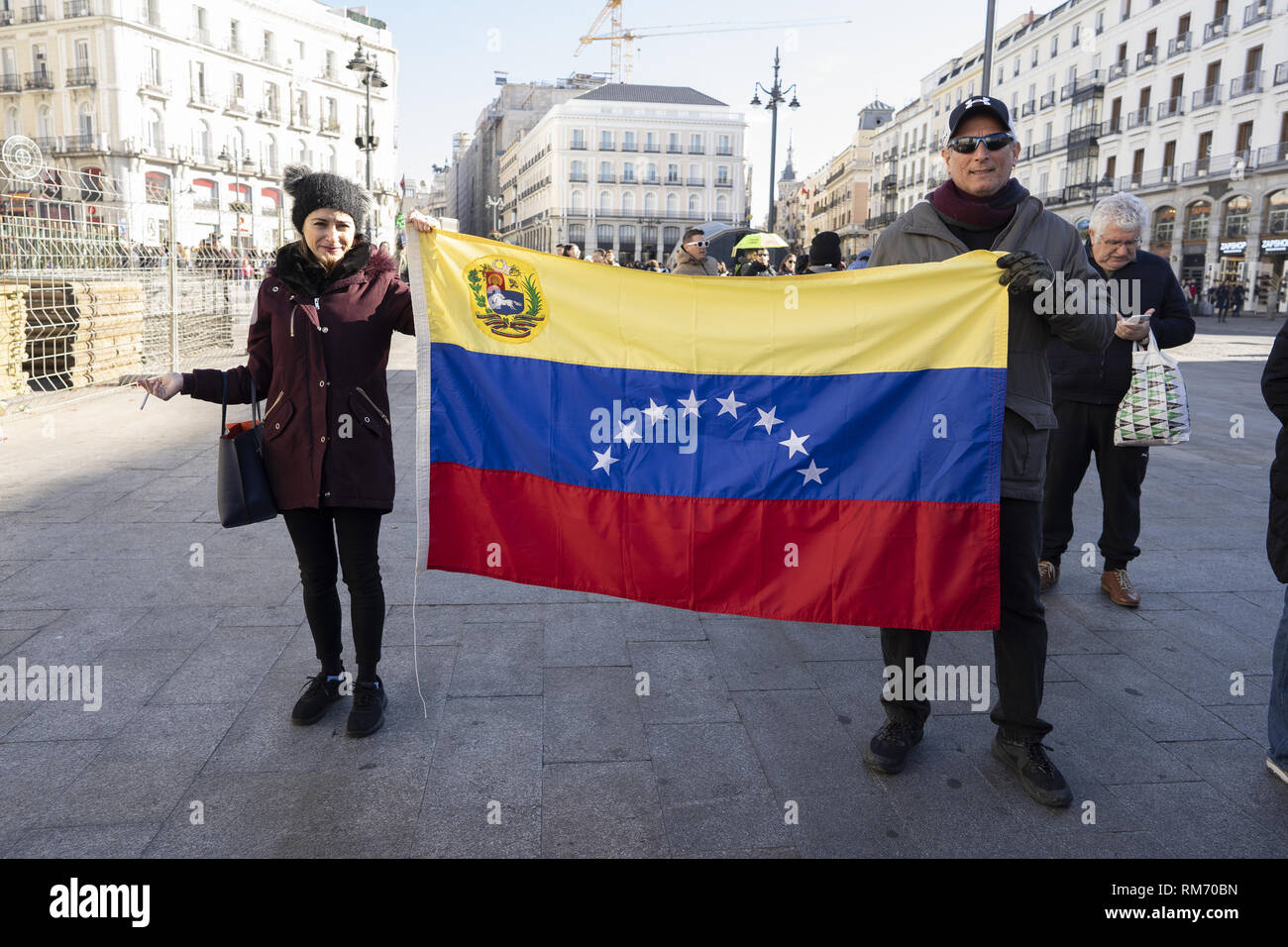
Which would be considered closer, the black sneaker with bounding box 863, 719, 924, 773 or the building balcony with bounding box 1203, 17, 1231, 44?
the black sneaker with bounding box 863, 719, 924, 773

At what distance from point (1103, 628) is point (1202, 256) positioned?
1789 inches

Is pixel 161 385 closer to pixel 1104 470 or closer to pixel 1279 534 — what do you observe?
pixel 1279 534

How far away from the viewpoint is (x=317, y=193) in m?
3.25

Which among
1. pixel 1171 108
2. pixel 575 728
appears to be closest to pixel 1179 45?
pixel 1171 108

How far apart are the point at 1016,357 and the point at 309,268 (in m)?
2.45

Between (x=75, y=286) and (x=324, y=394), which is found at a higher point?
(x=75, y=286)

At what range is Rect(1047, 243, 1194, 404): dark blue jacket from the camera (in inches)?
182

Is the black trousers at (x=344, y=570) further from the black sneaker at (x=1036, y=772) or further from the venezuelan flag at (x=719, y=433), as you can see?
the black sneaker at (x=1036, y=772)

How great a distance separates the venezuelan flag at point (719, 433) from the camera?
3021mm

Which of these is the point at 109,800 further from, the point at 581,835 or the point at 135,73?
the point at 135,73

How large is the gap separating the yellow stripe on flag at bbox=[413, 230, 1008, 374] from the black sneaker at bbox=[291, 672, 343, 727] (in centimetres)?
137

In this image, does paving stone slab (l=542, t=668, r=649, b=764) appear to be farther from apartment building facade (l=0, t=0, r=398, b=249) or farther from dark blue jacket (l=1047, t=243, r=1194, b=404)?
apartment building facade (l=0, t=0, r=398, b=249)

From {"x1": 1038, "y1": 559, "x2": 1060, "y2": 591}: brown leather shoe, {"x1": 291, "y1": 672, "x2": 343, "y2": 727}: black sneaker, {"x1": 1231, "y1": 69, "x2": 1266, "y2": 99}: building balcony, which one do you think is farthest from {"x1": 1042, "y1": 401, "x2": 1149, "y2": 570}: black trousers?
{"x1": 1231, "y1": 69, "x2": 1266, "y2": 99}: building balcony

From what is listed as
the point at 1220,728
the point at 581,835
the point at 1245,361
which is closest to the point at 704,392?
the point at 581,835
